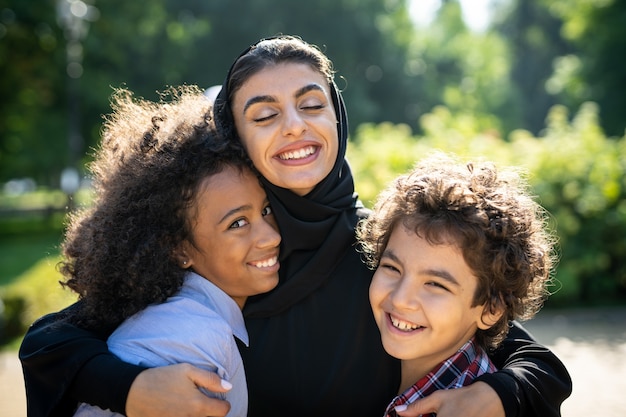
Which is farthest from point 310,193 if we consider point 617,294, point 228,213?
point 617,294

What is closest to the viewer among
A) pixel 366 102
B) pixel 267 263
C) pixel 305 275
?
pixel 267 263

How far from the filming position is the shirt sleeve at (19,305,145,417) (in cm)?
203

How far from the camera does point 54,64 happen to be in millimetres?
20625

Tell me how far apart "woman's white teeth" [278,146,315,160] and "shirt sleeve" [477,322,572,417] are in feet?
3.57

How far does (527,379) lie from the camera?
225cm

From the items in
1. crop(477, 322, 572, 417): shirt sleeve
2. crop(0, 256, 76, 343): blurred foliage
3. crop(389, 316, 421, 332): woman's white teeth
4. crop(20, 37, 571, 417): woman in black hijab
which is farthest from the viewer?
crop(0, 256, 76, 343): blurred foliage

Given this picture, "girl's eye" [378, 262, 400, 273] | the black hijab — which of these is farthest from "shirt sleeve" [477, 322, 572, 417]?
the black hijab

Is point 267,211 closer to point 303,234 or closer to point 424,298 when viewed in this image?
point 303,234

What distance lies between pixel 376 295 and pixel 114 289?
0.98 m

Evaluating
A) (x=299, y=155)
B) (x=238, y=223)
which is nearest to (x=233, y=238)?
(x=238, y=223)

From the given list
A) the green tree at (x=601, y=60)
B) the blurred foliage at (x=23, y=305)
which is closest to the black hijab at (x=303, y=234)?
the blurred foliage at (x=23, y=305)

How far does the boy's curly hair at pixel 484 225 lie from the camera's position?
88.7 inches

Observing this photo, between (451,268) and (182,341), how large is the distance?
0.95m

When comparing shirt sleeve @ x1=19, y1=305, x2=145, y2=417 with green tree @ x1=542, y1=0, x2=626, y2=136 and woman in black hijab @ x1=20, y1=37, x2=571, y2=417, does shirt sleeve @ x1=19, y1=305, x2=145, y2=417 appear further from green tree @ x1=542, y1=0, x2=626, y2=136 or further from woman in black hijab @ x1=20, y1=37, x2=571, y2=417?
green tree @ x1=542, y1=0, x2=626, y2=136
